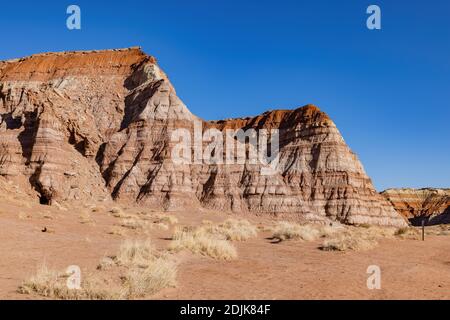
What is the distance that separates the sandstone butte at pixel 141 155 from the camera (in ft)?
147

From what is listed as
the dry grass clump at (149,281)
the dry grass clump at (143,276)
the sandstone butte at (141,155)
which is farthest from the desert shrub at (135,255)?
the sandstone butte at (141,155)

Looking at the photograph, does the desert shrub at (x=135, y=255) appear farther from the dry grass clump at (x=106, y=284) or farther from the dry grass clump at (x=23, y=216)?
the dry grass clump at (x=23, y=216)

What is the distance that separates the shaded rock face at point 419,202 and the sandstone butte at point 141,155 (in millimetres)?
55391

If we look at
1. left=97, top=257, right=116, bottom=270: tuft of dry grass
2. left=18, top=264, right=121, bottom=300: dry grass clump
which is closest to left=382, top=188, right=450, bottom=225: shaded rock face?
left=97, top=257, right=116, bottom=270: tuft of dry grass

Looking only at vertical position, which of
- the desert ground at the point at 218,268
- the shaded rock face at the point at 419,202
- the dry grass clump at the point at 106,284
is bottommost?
the shaded rock face at the point at 419,202

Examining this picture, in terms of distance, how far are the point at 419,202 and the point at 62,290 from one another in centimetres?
11871

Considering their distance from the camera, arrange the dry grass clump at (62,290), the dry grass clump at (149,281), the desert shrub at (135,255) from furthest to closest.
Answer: the desert shrub at (135,255) → the dry grass clump at (149,281) → the dry grass clump at (62,290)

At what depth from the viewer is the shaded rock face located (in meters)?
107

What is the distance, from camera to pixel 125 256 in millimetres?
12984

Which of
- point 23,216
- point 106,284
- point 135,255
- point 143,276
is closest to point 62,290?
point 106,284

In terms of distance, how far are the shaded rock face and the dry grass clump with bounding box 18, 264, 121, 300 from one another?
105m

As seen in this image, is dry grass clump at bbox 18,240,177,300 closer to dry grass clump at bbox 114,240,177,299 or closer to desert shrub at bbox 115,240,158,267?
dry grass clump at bbox 114,240,177,299
